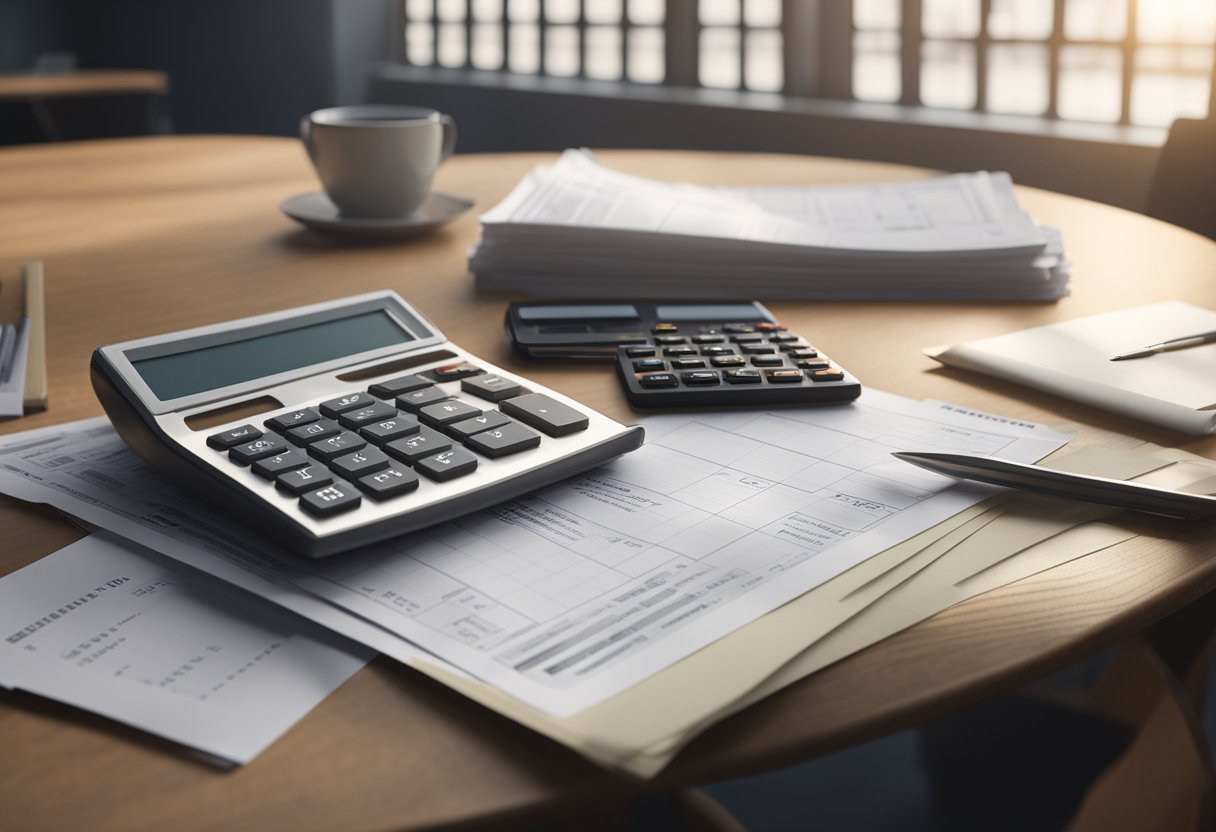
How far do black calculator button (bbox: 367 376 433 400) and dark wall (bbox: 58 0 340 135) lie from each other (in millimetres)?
3576

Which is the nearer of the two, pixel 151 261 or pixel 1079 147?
pixel 151 261

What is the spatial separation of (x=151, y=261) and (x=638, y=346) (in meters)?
0.47

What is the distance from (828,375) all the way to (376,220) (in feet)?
1.72

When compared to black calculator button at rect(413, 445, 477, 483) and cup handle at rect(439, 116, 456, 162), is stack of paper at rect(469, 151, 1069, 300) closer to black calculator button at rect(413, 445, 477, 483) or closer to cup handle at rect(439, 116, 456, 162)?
cup handle at rect(439, 116, 456, 162)

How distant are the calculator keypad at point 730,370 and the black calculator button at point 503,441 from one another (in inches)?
4.2

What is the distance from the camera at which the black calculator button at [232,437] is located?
1.41 ft

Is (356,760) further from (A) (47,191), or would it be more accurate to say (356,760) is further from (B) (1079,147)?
(B) (1079,147)

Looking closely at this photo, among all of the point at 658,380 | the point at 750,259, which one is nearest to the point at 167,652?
the point at 658,380

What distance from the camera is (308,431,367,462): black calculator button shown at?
0.42 metres

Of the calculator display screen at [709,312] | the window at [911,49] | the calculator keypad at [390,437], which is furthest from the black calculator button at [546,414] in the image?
the window at [911,49]

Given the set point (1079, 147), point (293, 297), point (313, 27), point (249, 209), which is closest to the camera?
point (293, 297)

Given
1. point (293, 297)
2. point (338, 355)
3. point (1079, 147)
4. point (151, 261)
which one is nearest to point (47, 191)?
point (151, 261)

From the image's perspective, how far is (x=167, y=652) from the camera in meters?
0.34

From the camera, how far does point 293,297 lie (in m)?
0.77
